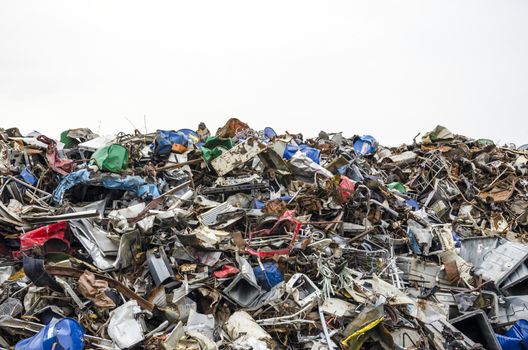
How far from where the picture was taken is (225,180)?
8.27 meters

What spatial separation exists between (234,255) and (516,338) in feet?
13.0

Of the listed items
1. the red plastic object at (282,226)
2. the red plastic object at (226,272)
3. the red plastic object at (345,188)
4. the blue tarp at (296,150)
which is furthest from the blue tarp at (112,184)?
the red plastic object at (345,188)

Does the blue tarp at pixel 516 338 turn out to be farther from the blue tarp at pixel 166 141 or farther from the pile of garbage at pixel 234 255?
the blue tarp at pixel 166 141

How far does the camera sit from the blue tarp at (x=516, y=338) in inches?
218

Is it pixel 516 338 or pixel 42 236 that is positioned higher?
pixel 42 236

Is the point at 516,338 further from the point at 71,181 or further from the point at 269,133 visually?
the point at 269,133

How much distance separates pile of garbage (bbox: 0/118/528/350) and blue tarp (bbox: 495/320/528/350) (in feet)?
0.06

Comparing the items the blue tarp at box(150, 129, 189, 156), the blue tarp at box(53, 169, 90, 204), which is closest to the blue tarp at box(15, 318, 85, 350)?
the blue tarp at box(53, 169, 90, 204)

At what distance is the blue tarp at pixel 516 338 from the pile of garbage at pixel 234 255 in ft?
0.06

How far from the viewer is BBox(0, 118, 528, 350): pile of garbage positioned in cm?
503

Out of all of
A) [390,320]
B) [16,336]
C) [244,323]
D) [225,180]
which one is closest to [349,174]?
[225,180]

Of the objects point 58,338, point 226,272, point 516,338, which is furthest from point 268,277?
point 516,338

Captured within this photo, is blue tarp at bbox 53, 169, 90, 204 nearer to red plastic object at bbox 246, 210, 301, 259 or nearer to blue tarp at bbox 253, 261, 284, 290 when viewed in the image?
red plastic object at bbox 246, 210, 301, 259

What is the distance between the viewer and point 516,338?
5582mm
